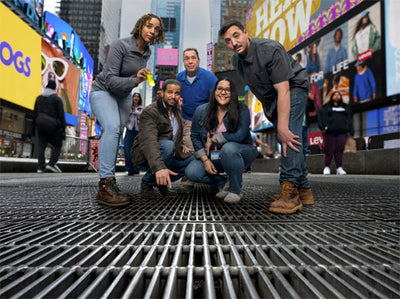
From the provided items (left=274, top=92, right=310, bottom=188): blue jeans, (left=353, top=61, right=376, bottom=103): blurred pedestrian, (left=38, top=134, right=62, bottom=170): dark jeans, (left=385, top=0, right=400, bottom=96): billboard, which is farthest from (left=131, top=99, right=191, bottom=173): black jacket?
(left=353, top=61, right=376, bottom=103): blurred pedestrian

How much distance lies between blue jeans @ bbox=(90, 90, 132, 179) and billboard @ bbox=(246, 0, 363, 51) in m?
21.2

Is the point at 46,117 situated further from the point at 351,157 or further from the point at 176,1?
the point at 176,1

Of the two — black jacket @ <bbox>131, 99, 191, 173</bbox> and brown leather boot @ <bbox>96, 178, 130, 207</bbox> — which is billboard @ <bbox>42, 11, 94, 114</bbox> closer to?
black jacket @ <bbox>131, 99, 191, 173</bbox>

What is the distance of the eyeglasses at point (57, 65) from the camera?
17641mm

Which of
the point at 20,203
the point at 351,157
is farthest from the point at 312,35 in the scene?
the point at 20,203

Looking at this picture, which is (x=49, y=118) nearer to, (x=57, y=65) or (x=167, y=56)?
(x=57, y=65)

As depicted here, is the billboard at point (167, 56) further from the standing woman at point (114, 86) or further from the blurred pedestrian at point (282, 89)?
the blurred pedestrian at point (282, 89)

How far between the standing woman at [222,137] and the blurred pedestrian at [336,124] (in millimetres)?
4722

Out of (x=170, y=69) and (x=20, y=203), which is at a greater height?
(x=170, y=69)

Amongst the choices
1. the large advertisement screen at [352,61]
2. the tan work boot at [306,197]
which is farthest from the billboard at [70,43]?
the tan work boot at [306,197]

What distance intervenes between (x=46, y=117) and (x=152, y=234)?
5742 millimetres

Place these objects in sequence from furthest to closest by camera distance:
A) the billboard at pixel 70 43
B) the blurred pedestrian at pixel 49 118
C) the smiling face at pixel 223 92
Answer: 1. the billboard at pixel 70 43
2. the blurred pedestrian at pixel 49 118
3. the smiling face at pixel 223 92

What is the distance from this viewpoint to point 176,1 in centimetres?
11688

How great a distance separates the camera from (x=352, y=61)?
664 inches
